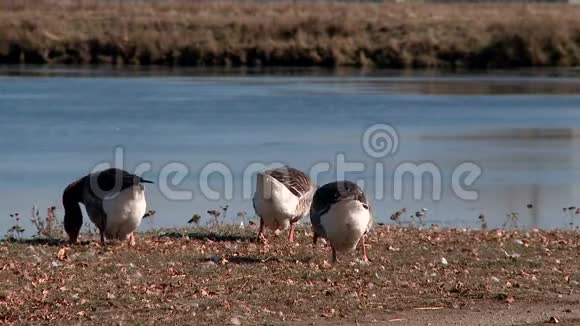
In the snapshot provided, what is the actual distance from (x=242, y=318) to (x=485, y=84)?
29565mm

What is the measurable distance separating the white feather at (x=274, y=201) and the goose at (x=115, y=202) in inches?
43.7

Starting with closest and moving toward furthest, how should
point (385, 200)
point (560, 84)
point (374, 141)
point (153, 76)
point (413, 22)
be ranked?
1. point (385, 200)
2. point (374, 141)
3. point (560, 84)
4. point (153, 76)
5. point (413, 22)

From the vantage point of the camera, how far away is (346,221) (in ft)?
31.7

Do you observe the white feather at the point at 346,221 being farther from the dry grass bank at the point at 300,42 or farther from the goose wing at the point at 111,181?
the dry grass bank at the point at 300,42

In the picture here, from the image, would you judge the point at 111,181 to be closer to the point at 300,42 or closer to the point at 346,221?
the point at 346,221

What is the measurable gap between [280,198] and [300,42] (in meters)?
35.7

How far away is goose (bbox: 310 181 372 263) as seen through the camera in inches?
381

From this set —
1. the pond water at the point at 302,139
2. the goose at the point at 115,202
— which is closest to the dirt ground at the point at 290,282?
the goose at the point at 115,202

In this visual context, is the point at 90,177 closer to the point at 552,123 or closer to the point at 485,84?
the point at 552,123

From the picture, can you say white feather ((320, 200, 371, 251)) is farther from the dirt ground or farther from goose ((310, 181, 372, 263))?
the dirt ground

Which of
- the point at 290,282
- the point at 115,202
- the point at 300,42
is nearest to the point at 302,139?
the point at 115,202

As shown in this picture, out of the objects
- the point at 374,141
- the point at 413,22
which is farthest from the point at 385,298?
the point at 413,22

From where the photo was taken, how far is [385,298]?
8859 millimetres

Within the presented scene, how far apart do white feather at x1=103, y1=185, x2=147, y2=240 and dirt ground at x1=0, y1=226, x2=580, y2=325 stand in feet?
0.76
